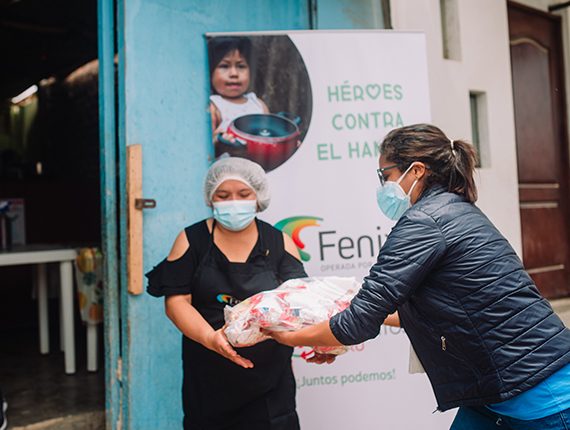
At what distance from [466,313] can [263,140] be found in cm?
164

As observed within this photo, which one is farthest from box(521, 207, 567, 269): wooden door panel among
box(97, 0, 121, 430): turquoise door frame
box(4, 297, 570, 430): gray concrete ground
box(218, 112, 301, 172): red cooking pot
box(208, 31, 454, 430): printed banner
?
box(97, 0, 121, 430): turquoise door frame

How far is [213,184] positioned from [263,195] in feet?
0.72

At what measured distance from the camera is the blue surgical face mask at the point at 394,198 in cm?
158

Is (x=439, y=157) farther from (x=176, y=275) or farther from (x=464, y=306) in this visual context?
(x=176, y=275)

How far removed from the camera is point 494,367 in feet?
4.31

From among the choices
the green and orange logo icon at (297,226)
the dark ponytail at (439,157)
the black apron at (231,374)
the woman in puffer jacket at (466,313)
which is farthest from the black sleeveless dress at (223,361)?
the dark ponytail at (439,157)

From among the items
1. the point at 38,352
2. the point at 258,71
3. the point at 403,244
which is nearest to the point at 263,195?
the point at 403,244

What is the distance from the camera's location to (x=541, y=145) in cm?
405

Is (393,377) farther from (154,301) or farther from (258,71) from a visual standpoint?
(258,71)

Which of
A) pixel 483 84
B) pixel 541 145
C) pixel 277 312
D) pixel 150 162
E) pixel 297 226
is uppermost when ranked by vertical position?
pixel 483 84

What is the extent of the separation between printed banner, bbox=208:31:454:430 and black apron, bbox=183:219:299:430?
70cm

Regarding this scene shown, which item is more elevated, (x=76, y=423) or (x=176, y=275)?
(x=176, y=275)

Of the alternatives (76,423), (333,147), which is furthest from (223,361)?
(76,423)

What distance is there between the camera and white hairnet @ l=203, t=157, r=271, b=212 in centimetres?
198
